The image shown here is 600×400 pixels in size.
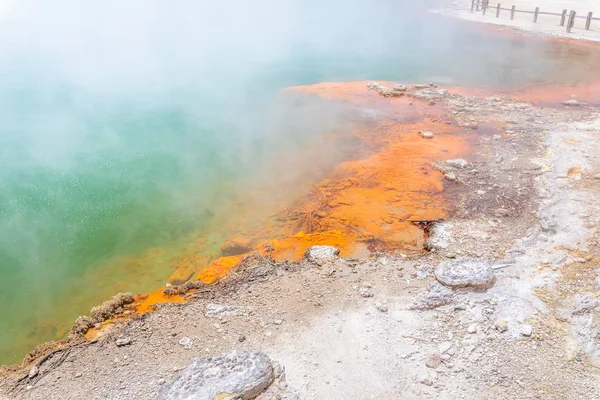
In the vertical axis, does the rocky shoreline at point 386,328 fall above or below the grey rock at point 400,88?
below

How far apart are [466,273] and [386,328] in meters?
1.21

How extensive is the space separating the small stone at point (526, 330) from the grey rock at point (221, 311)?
287cm

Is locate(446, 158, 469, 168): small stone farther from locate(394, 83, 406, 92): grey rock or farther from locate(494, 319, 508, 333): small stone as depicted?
locate(394, 83, 406, 92): grey rock

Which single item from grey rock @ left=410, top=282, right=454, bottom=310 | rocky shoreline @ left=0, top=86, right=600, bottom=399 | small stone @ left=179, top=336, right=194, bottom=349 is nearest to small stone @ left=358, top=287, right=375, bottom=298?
rocky shoreline @ left=0, top=86, right=600, bottom=399

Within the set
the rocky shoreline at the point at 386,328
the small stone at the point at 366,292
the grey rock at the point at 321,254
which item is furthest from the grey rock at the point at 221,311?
the small stone at the point at 366,292

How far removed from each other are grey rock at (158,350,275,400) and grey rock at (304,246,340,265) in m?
1.69

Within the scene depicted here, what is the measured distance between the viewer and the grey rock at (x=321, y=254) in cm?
535

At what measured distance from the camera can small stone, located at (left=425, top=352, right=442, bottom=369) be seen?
3773 mm

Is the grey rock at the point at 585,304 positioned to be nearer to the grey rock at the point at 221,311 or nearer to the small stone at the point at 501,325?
the small stone at the point at 501,325

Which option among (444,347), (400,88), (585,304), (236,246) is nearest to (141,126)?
(236,246)

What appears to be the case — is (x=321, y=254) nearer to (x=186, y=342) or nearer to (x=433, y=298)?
(x=433, y=298)

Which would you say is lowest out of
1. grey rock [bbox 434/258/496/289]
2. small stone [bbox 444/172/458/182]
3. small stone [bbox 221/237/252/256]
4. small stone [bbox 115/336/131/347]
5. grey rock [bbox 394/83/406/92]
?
small stone [bbox 221/237/252/256]

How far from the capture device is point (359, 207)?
6.62 meters

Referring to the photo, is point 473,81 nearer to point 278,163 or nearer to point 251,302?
point 278,163
